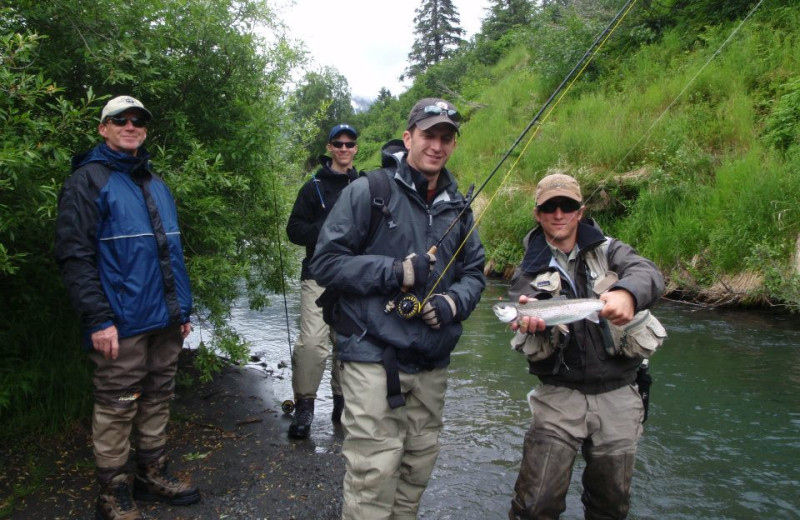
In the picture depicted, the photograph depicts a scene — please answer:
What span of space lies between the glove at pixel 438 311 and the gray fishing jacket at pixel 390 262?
0.19ft

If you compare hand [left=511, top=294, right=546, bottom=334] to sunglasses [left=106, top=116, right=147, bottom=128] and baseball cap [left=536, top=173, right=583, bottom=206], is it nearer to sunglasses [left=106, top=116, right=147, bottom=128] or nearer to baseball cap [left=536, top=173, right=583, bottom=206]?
baseball cap [left=536, top=173, right=583, bottom=206]

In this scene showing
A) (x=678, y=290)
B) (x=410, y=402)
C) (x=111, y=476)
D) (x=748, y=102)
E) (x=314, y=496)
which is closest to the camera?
(x=410, y=402)

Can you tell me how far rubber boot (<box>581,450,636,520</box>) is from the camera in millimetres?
3166

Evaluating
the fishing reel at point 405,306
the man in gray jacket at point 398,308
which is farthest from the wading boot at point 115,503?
the fishing reel at point 405,306

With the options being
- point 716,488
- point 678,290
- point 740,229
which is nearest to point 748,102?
point 740,229

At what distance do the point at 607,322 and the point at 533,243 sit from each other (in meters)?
0.73

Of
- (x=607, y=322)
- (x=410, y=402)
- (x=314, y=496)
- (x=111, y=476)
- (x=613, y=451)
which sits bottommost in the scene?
(x=314, y=496)

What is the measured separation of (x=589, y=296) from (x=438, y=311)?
107cm

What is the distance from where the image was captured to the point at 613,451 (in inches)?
125

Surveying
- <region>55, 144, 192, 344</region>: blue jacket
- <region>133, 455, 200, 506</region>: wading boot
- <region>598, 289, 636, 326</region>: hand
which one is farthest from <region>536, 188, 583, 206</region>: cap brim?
<region>133, 455, 200, 506</region>: wading boot

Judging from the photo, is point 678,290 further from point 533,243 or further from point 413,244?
point 413,244

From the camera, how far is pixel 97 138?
426cm

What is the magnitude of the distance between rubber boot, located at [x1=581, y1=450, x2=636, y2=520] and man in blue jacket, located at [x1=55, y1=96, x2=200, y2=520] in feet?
8.48

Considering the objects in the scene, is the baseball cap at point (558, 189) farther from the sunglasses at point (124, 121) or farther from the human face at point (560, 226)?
the sunglasses at point (124, 121)
